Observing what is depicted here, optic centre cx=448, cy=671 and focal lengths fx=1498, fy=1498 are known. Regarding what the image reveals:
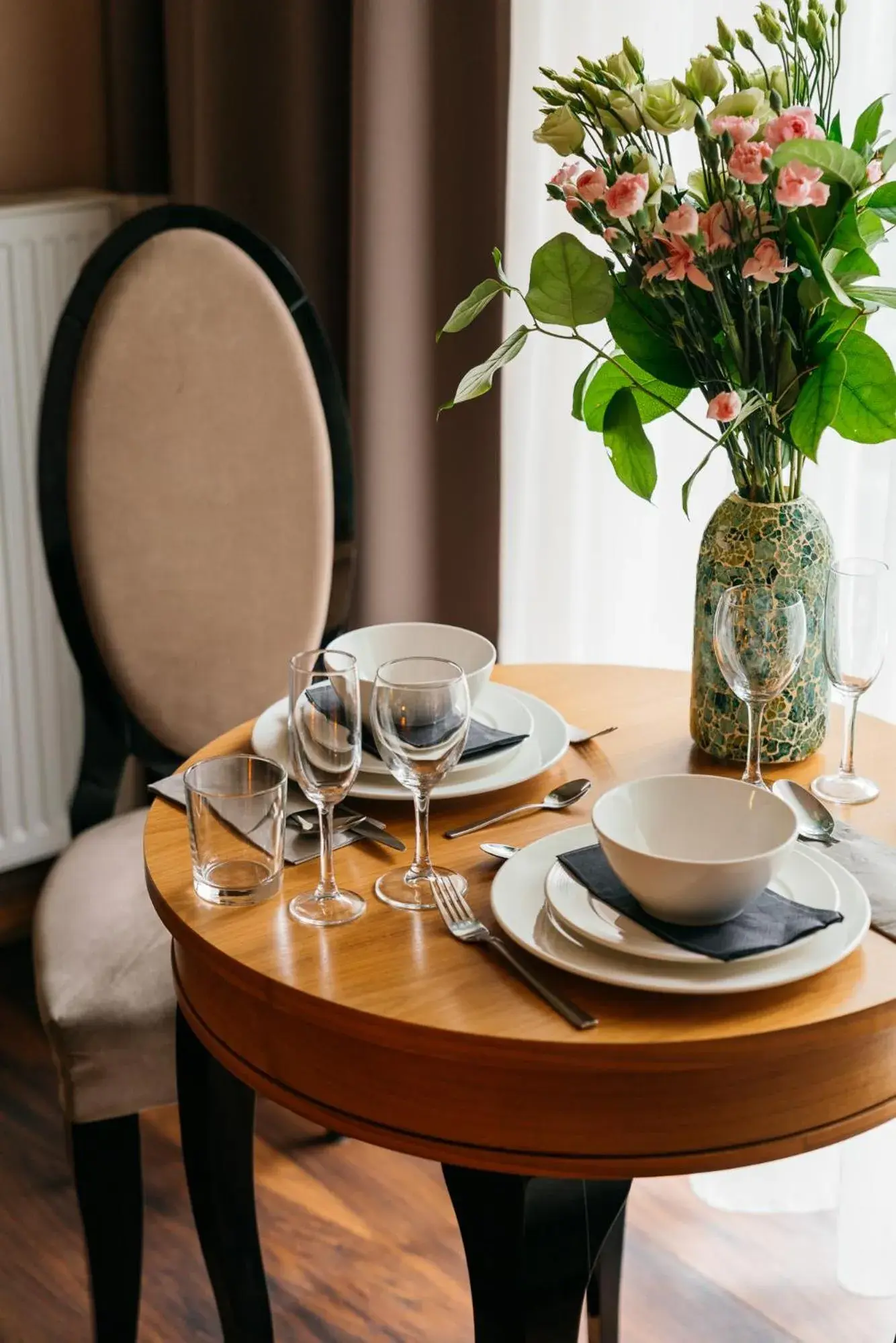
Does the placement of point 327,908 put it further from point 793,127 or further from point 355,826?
point 793,127

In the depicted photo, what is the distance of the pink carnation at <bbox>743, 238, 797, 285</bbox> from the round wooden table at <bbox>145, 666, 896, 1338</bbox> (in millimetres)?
486

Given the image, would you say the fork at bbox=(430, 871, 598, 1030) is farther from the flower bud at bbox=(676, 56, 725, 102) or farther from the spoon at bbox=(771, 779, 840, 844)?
the flower bud at bbox=(676, 56, 725, 102)

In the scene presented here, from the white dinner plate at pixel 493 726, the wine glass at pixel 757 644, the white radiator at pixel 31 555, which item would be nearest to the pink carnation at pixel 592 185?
the wine glass at pixel 757 644

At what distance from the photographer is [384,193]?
2.03 meters

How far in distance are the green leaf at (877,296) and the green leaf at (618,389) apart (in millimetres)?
215

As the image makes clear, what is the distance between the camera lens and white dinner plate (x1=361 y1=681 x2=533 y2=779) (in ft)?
4.12

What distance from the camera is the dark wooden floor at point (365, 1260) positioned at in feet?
5.58

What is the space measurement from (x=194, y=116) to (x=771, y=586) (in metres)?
1.40

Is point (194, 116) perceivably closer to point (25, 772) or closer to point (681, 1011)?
point (25, 772)

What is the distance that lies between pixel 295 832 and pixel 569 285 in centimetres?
49

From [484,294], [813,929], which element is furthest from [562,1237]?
[484,294]

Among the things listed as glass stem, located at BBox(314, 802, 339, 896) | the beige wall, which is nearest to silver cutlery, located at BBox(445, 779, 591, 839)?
glass stem, located at BBox(314, 802, 339, 896)

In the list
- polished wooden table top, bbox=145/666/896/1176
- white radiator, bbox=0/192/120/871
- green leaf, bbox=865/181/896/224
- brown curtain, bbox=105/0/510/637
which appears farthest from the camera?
white radiator, bbox=0/192/120/871

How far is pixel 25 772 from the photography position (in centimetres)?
241
